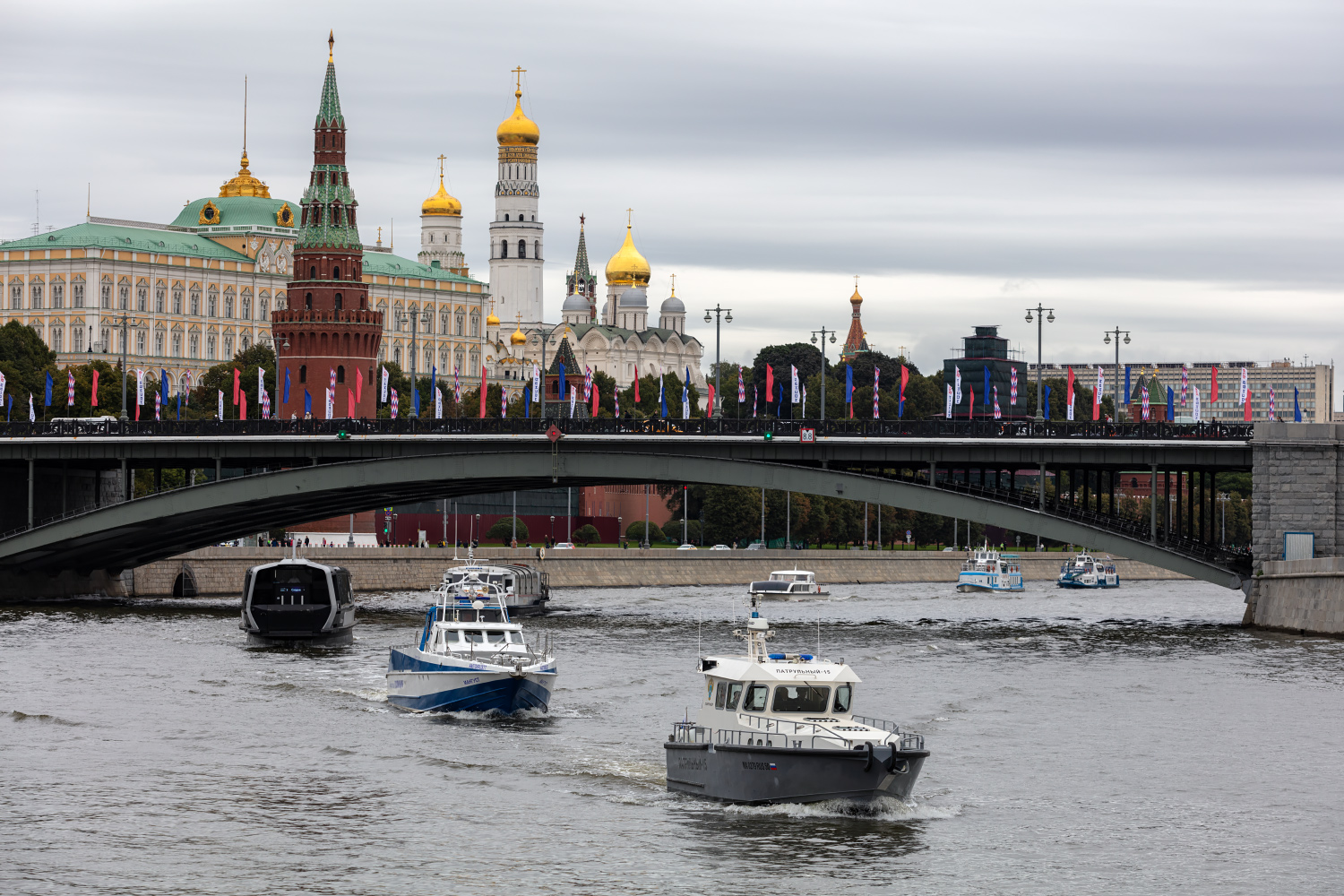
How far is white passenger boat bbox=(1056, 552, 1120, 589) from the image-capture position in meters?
124

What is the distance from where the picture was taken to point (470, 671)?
164 feet

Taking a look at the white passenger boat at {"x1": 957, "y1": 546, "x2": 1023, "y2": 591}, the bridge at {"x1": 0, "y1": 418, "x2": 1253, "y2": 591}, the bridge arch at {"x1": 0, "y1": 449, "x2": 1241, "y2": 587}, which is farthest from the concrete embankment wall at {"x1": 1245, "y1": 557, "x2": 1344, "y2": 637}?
the white passenger boat at {"x1": 957, "y1": 546, "x2": 1023, "y2": 591}

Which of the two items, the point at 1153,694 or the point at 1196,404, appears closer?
the point at 1153,694

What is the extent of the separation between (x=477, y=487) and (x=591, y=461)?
1083 centimetres

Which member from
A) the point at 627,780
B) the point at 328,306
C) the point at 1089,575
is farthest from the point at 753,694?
the point at 328,306

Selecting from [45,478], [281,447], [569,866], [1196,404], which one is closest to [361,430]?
[281,447]

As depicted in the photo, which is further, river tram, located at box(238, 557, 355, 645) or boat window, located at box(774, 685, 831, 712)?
river tram, located at box(238, 557, 355, 645)

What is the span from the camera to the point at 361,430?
85.8 meters

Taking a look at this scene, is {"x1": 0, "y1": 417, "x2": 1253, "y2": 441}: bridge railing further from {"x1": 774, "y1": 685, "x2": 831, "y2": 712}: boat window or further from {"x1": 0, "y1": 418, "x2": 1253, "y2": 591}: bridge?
{"x1": 774, "y1": 685, "x2": 831, "y2": 712}: boat window

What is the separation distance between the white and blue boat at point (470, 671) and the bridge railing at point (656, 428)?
2941cm

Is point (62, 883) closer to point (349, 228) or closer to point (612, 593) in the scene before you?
point (612, 593)

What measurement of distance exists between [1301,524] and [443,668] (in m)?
37.6

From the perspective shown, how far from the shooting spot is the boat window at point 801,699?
3728cm

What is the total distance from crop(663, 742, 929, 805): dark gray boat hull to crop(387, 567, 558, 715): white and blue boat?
42.4 feet
